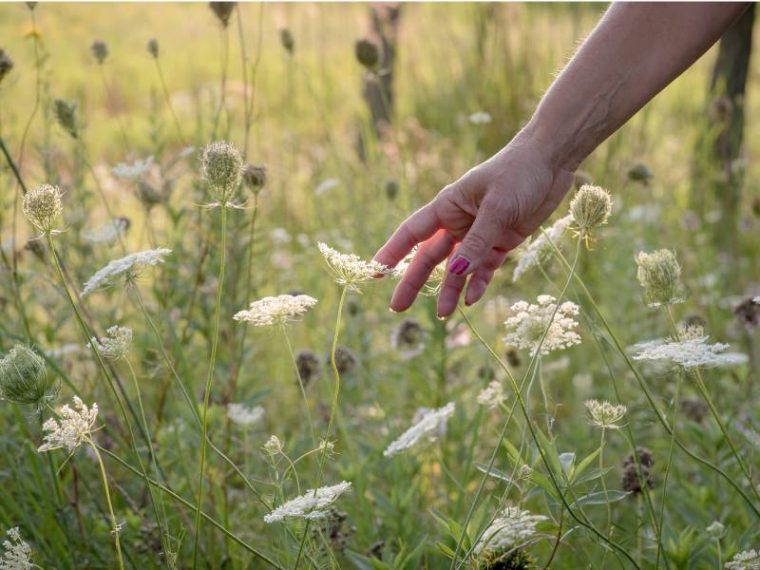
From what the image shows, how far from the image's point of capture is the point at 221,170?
146cm

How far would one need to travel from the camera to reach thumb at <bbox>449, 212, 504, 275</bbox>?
5.26 ft

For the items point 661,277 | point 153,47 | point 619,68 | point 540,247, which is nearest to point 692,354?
point 661,277

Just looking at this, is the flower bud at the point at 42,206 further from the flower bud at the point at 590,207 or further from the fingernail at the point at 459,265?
the flower bud at the point at 590,207

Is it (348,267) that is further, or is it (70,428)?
(348,267)

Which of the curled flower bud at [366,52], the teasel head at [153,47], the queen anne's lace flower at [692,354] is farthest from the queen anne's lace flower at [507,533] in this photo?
the curled flower bud at [366,52]

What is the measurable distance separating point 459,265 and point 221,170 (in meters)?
0.43

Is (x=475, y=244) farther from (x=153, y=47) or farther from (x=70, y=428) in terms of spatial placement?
(x=153, y=47)

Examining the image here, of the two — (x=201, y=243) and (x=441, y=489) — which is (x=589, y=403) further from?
(x=201, y=243)

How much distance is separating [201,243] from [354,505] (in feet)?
2.97

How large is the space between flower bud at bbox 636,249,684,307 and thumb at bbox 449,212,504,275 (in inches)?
9.9

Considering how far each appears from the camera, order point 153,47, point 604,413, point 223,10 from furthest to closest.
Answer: point 153,47 → point 223,10 → point 604,413

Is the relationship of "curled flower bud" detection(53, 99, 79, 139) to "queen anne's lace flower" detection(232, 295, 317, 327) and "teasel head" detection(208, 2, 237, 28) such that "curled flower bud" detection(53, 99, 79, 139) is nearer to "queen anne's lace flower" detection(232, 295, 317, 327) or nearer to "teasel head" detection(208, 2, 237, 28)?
"teasel head" detection(208, 2, 237, 28)

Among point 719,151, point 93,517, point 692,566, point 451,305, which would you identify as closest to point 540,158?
point 451,305

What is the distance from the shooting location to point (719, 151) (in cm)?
469
